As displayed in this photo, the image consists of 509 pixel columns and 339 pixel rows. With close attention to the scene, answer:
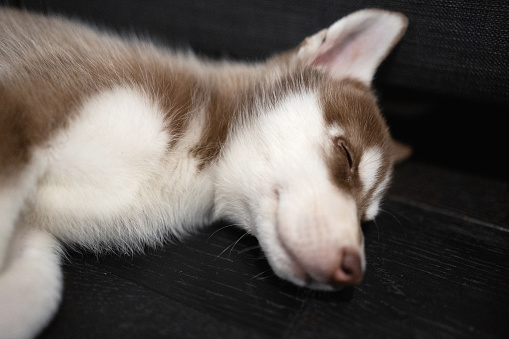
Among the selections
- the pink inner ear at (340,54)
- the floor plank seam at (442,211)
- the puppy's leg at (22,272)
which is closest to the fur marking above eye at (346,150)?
the pink inner ear at (340,54)

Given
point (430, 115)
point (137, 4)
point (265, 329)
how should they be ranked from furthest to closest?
point (430, 115) < point (137, 4) < point (265, 329)

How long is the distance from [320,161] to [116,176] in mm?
618

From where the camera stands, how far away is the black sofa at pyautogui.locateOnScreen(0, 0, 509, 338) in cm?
106

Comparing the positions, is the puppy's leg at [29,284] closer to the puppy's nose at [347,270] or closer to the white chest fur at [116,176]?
the white chest fur at [116,176]

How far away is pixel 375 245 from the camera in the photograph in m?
1.46

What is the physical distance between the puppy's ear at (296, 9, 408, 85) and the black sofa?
17 cm

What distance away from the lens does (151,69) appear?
1333 mm

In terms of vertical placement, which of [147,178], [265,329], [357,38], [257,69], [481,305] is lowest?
[481,305]

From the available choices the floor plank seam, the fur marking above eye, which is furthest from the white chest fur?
the floor plank seam

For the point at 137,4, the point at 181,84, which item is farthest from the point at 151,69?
the point at 137,4

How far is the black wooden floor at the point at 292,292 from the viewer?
104 cm

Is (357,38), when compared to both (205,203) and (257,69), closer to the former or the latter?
(257,69)

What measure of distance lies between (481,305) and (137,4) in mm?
2019

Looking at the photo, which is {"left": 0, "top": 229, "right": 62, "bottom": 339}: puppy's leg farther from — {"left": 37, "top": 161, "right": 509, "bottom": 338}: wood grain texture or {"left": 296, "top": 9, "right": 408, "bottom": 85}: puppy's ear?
{"left": 296, "top": 9, "right": 408, "bottom": 85}: puppy's ear
